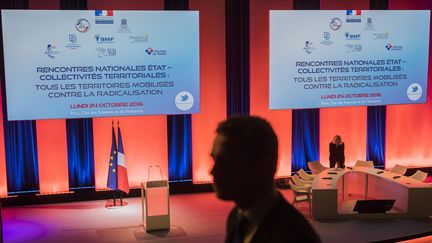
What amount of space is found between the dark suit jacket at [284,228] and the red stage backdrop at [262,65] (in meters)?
8.40

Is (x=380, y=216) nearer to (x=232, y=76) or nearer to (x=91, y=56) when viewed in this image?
(x=232, y=76)

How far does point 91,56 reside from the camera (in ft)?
27.9

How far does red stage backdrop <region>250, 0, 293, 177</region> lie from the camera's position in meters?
9.65

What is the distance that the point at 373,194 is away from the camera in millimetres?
9000

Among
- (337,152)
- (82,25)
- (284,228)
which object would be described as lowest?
(337,152)

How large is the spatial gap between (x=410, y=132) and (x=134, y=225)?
6105 mm

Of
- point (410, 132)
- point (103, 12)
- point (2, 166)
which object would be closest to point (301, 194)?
point (410, 132)

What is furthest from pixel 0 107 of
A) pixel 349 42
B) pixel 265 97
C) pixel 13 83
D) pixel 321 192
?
pixel 349 42

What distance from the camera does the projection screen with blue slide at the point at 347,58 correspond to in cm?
934

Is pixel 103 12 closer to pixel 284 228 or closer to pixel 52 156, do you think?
pixel 52 156

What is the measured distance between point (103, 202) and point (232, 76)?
10.5 ft

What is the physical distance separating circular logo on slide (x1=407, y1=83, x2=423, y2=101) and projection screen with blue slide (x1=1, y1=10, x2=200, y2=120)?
Result: 4.07m

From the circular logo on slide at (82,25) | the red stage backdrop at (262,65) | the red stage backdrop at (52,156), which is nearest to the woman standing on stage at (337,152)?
the red stage backdrop at (262,65)

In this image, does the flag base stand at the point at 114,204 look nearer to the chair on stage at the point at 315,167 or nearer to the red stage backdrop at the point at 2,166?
the red stage backdrop at the point at 2,166
